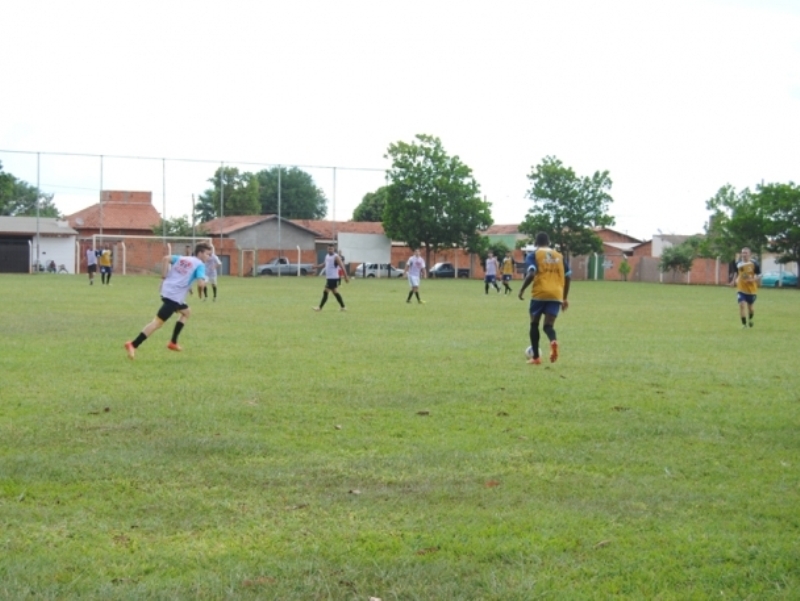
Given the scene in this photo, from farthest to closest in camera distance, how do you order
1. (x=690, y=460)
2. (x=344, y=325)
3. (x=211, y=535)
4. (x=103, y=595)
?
(x=344, y=325) < (x=690, y=460) < (x=211, y=535) < (x=103, y=595)

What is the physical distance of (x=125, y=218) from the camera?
91250 millimetres

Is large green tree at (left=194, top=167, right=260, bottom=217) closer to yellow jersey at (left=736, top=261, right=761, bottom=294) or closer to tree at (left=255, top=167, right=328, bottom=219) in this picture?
tree at (left=255, top=167, right=328, bottom=219)

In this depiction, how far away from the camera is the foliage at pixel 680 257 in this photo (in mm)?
80750

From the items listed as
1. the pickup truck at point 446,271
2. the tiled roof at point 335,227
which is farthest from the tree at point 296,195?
the pickup truck at point 446,271

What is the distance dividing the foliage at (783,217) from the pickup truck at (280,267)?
32.1 m

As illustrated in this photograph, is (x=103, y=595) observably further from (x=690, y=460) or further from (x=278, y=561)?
(x=690, y=460)

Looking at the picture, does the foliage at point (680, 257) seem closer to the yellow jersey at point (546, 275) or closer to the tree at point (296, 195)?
the tree at point (296, 195)

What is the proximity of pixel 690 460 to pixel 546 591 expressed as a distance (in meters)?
3.41

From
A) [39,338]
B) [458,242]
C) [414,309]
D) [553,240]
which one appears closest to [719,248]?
[553,240]

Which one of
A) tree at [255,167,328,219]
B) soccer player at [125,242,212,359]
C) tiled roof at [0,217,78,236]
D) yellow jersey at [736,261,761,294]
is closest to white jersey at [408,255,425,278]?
yellow jersey at [736,261,761,294]

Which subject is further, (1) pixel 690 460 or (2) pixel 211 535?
(1) pixel 690 460

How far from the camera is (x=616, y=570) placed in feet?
17.5

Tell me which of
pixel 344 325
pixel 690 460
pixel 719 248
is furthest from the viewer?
pixel 719 248

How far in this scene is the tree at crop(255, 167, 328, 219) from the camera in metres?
112
